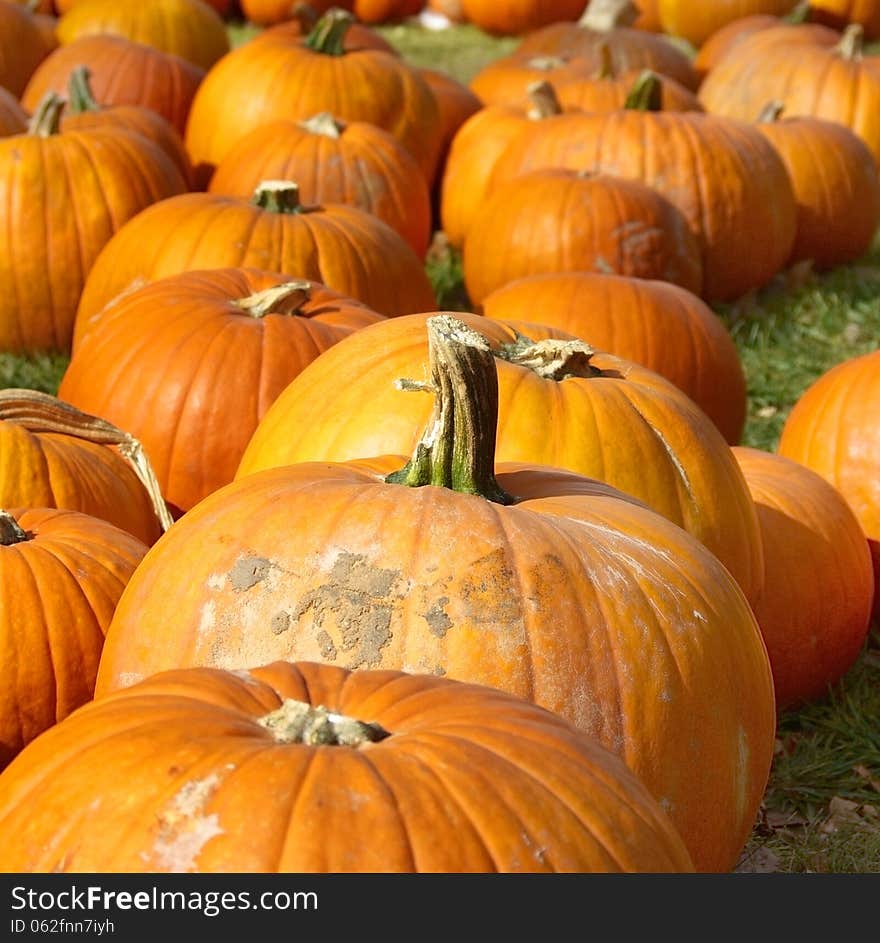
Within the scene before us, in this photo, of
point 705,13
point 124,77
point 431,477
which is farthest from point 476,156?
point 705,13

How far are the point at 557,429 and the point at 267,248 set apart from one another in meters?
2.27

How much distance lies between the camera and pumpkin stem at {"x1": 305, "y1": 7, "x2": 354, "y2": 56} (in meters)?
7.73

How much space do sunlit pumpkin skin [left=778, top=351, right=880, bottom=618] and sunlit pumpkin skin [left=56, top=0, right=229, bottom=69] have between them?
6.06 meters

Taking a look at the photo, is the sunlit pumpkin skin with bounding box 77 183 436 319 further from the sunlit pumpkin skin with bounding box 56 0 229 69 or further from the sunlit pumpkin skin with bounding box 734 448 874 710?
the sunlit pumpkin skin with bounding box 56 0 229 69

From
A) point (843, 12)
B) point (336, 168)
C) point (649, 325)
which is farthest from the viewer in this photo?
point (843, 12)

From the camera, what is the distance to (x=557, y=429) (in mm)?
3213

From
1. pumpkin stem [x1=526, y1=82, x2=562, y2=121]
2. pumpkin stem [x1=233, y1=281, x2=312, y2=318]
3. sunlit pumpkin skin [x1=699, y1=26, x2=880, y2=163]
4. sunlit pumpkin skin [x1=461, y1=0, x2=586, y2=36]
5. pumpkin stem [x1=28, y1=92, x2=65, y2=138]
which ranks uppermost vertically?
pumpkin stem [x1=28, y1=92, x2=65, y2=138]

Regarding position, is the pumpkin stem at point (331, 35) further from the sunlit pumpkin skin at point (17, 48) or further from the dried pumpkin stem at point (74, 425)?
the dried pumpkin stem at point (74, 425)

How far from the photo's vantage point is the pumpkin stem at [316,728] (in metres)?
1.86

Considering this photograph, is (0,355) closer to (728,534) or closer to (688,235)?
(688,235)

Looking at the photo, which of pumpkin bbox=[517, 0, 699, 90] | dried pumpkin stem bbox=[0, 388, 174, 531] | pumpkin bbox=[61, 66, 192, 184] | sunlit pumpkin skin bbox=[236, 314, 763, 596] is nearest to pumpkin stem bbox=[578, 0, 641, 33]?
pumpkin bbox=[517, 0, 699, 90]

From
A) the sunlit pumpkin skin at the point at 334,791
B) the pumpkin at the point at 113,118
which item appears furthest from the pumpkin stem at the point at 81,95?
the sunlit pumpkin skin at the point at 334,791

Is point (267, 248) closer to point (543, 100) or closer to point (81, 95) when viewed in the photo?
point (81, 95)

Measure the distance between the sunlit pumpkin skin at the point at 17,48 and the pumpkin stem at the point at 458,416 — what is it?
7.16 m
